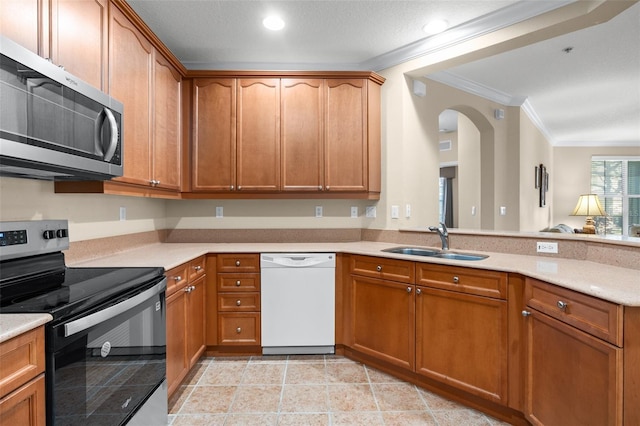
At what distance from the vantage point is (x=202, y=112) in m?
2.96

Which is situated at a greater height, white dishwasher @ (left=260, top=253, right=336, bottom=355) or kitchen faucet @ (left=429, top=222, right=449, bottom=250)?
kitchen faucet @ (left=429, top=222, right=449, bottom=250)

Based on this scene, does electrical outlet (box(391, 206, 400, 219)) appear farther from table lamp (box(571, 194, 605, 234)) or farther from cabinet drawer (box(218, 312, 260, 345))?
table lamp (box(571, 194, 605, 234))

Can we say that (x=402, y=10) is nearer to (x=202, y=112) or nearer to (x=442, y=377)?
(x=202, y=112)

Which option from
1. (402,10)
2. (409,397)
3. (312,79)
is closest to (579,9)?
(402,10)

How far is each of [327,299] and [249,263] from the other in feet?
2.28

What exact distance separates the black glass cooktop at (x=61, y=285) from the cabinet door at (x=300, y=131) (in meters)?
1.47

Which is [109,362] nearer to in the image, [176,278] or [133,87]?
[176,278]

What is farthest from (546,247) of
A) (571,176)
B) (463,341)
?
(571,176)

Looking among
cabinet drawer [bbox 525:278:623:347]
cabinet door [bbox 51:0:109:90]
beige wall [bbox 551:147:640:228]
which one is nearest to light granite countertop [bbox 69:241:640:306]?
cabinet drawer [bbox 525:278:623:347]

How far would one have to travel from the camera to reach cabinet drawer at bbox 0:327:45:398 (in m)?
0.91

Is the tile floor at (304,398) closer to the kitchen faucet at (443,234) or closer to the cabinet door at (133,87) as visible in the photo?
the kitchen faucet at (443,234)

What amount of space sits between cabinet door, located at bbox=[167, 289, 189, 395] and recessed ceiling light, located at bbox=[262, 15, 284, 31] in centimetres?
200

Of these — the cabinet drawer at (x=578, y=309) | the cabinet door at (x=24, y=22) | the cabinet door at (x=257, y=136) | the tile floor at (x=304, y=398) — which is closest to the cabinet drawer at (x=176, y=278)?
the tile floor at (x=304, y=398)

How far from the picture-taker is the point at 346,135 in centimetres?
299
